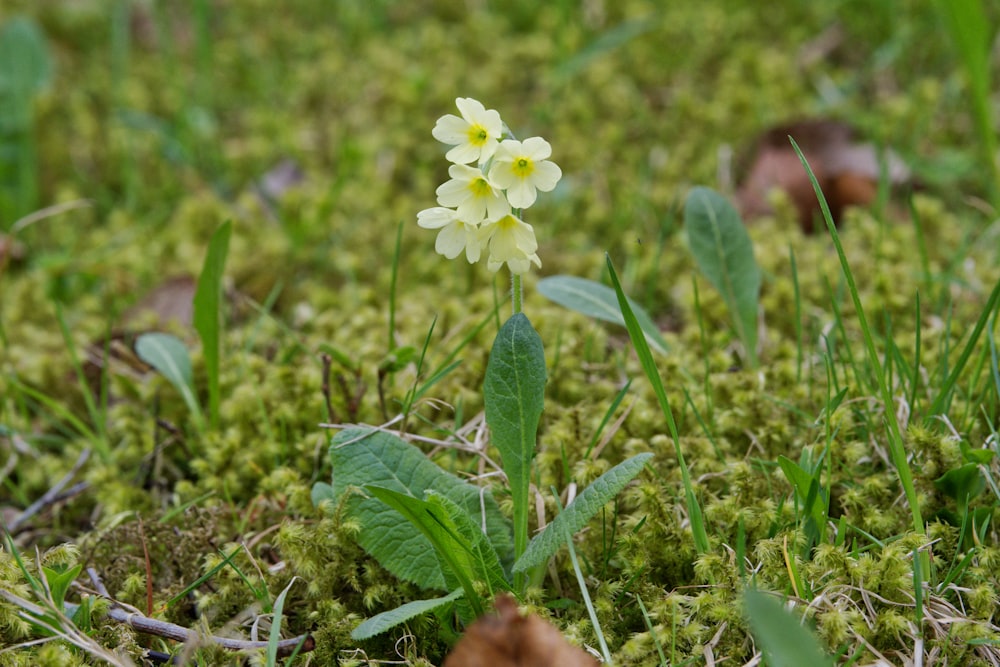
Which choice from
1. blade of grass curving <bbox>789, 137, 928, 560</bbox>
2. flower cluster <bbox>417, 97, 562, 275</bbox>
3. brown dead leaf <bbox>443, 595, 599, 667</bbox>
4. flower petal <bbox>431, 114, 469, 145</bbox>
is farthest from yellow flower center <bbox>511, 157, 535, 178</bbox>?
brown dead leaf <bbox>443, 595, 599, 667</bbox>

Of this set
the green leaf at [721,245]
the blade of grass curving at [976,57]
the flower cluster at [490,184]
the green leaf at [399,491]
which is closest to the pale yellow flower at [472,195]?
the flower cluster at [490,184]

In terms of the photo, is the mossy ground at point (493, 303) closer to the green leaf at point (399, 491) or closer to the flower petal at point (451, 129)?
the green leaf at point (399, 491)

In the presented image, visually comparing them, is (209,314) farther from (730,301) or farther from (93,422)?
(730,301)

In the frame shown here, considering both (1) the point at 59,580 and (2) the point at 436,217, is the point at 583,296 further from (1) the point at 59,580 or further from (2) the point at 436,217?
(1) the point at 59,580

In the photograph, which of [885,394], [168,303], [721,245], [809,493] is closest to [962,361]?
[885,394]

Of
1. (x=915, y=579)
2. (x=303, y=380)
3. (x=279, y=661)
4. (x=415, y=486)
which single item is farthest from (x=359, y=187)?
(x=915, y=579)

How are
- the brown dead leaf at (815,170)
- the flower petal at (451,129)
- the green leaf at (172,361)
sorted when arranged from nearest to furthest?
the flower petal at (451,129)
the green leaf at (172,361)
the brown dead leaf at (815,170)

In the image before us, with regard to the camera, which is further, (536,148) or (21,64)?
(21,64)
